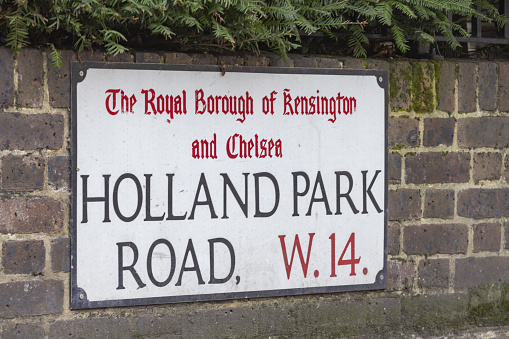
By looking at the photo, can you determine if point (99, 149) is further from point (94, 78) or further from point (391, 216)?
point (391, 216)

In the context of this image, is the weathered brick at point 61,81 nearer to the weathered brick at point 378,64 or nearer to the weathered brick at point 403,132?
the weathered brick at point 378,64

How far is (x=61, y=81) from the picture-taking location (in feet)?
8.43

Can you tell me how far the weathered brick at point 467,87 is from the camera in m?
3.13

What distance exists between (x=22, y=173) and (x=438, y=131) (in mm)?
1931

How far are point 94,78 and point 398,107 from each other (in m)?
1.43

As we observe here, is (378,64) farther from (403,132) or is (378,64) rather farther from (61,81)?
(61,81)

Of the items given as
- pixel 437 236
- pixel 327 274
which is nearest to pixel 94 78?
pixel 327 274

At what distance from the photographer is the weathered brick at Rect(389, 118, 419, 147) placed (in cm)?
303

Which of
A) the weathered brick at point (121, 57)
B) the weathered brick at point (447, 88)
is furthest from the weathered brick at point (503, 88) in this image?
the weathered brick at point (121, 57)

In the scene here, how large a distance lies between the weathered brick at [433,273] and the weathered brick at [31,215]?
5.66 ft

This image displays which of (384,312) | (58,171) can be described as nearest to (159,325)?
(58,171)

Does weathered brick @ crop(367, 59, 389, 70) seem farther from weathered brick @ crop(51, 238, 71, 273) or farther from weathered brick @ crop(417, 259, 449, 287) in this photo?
weathered brick @ crop(51, 238, 71, 273)

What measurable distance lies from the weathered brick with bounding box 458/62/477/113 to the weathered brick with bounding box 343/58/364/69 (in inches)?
20.8

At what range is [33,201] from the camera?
256 cm
